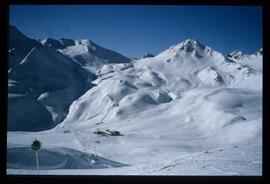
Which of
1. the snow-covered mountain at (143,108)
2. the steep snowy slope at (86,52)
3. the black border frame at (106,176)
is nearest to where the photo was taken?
the black border frame at (106,176)

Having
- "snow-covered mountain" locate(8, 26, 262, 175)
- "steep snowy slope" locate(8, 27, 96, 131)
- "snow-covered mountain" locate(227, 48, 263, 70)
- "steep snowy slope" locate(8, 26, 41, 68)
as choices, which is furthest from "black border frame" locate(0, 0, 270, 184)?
"snow-covered mountain" locate(227, 48, 263, 70)

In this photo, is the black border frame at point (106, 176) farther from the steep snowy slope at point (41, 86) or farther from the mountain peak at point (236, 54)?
the mountain peak at point (236, 54)

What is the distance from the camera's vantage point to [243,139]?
12.2ft

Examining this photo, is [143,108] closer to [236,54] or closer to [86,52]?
[86,52]

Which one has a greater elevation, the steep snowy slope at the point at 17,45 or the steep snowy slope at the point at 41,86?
the steep snowy slope at the point at 17,45

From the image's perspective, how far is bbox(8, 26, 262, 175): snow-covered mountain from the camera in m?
3.71

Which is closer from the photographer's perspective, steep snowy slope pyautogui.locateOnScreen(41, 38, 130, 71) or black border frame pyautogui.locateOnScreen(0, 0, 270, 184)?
black border frame pyautogui.locateOnScreen(0, 0, 270, 184)

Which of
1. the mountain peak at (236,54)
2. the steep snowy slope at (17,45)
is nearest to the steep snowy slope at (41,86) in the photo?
the steep snowy slope at (17,45)

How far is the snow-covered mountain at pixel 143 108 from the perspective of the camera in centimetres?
371

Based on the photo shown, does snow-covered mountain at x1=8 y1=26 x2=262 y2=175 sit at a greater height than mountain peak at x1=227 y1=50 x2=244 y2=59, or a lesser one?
lesser

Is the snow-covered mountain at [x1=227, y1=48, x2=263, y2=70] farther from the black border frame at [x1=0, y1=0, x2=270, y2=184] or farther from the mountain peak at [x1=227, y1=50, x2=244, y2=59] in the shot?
the black border frame at [x1=0, y1=0, x2=270, y2=184]

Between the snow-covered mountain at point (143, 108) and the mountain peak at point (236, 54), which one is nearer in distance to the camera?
the snow-covered mountain at point (143, 108)

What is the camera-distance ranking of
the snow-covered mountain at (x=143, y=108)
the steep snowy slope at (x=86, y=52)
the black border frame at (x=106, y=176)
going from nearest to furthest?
the black border frame at (x=106, y=176) < the snow-covered mountain at (x=143, y=108) < the steep snowy slope at (x=86, y=52)
